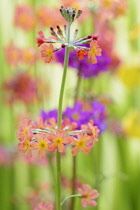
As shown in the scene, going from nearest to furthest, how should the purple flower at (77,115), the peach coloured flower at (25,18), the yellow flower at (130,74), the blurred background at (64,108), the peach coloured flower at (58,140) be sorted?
the peach coloured flower at (58,140), the purple flower at (77,115), the peach coloured flower at (25,18), the blurred background at (64,108), the yellow flower at (130,74)

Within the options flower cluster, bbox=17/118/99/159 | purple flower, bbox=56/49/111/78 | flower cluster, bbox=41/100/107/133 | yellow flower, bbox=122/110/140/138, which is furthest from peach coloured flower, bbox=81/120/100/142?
yellow flower, bbox=122/110/140/138

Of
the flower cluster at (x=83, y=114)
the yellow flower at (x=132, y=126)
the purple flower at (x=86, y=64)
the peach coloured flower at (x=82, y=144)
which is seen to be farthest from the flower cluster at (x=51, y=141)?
the yellow flower at (x=132, y=126)

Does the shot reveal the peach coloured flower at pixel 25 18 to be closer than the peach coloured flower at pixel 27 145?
No

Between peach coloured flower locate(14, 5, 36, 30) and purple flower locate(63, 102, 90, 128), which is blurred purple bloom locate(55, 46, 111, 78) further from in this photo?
peach coloured flower locate(14, 5, 36, 30)

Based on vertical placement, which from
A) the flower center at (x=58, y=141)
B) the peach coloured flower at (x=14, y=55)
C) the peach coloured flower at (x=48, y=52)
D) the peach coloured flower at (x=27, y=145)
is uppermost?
the peach coloured flower at (x=14, y=55)

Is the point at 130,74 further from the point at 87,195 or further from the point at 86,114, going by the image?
the point at 87,195

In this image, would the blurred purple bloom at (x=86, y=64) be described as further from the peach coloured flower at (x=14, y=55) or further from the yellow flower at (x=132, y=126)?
the yellow flower at (x=132, y=126)
